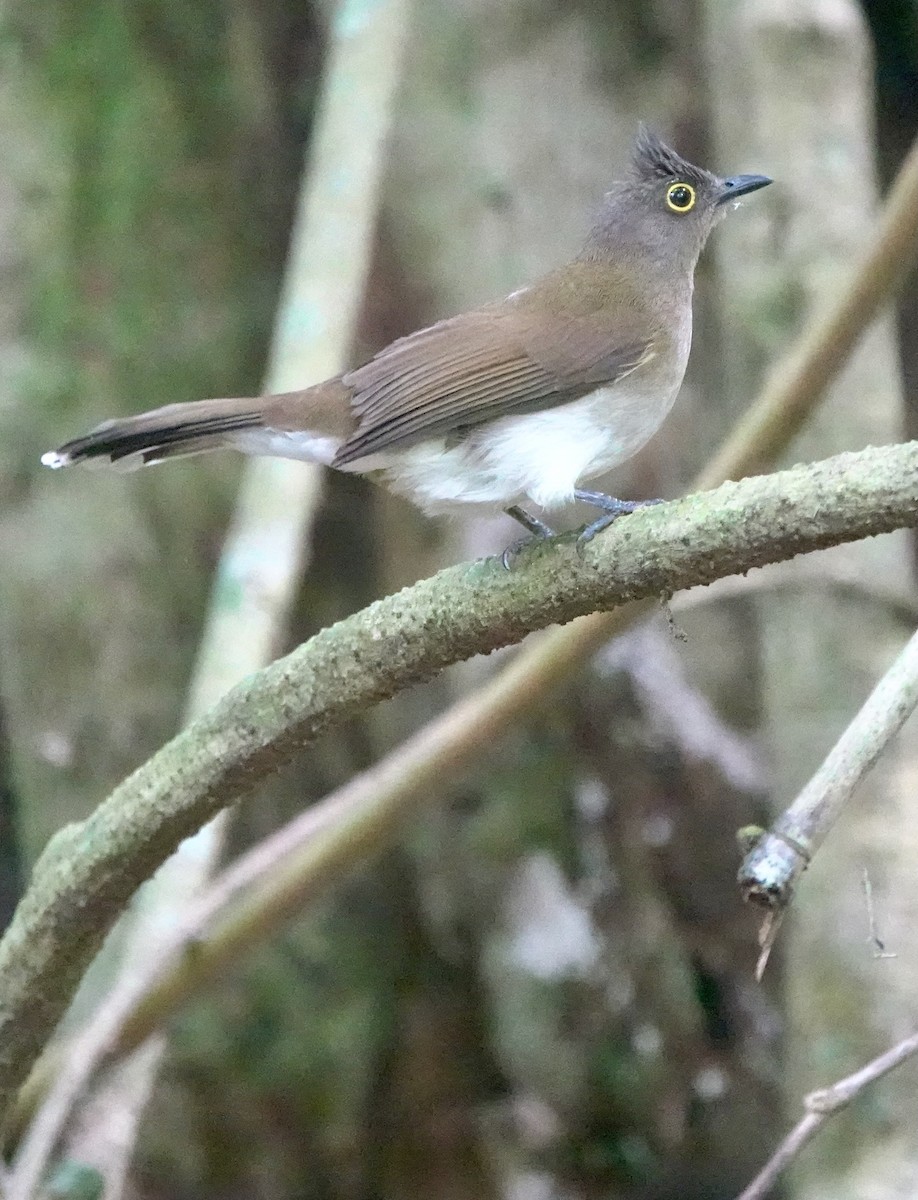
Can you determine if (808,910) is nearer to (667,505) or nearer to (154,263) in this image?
(667,505)

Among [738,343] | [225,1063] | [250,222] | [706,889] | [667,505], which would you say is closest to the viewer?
[667,505]

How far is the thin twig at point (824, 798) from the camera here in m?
1.17

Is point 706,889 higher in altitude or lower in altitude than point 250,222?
lower

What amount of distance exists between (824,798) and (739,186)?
1.38 metres

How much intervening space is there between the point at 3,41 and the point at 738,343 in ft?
7.22

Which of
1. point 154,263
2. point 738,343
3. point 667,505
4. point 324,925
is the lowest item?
point 667,505

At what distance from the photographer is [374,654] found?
1.48 m

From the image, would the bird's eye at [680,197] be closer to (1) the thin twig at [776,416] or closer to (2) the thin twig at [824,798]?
(1) the thin twig at [776,416]

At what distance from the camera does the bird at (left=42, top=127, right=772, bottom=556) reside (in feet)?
6.16

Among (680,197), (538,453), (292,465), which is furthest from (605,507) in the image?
(292,465)

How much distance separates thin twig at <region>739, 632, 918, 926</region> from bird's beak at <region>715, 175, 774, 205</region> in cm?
119

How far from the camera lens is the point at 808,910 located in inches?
108

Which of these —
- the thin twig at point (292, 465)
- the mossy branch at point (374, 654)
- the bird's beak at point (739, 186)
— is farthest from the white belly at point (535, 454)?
the thin twig at point (292, 465)

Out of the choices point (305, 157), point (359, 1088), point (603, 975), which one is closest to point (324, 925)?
point (359, 1088)
